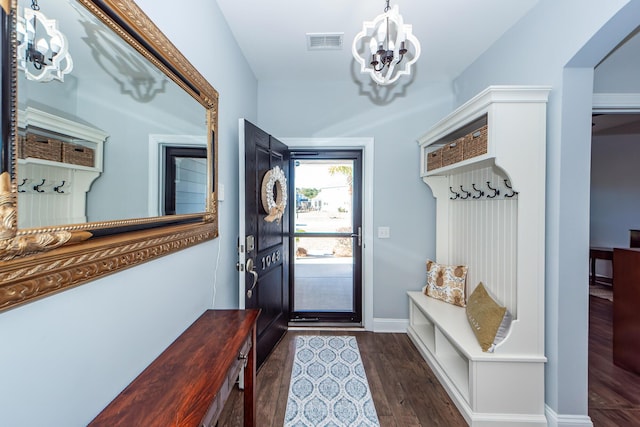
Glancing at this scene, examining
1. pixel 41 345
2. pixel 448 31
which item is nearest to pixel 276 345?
pixel 41 345

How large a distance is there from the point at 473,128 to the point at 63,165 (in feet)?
9.02

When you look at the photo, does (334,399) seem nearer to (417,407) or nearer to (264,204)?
(417,407)

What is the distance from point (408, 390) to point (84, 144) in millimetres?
2411

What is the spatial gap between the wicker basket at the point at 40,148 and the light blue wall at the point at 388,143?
245 cm

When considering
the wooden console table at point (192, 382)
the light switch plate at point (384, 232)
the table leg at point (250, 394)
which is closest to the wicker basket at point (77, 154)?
the wooden console table at point (192, 382)

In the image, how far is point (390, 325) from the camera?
3.01 meters

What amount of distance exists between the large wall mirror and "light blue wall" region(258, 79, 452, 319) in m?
1.78

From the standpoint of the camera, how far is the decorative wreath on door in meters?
2.38

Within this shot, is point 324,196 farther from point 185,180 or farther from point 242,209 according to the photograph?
point 185,180

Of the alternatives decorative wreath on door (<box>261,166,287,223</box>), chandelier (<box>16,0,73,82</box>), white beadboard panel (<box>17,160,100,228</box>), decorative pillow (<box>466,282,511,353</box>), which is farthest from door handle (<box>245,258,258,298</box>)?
decorative pillow (<box>466,282,511,353</box>)

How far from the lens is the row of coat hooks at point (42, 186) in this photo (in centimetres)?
65

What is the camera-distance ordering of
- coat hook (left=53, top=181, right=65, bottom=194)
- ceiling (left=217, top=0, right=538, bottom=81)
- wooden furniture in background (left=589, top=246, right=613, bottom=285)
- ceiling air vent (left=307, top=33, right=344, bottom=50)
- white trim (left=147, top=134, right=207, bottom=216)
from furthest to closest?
1. wooden furniture in background (left=589, top=246, right=613, bottom=285)
2. ceiling air vent (left=307, top=33, right=344, bottom=50)
3. ceiling (left=217, top=0, right=538, bottom=81)
4. white trim (left=147, top=134, right=207, bottom=216)
5. coat hook (left=53, top=181, right=65, bottom=194)

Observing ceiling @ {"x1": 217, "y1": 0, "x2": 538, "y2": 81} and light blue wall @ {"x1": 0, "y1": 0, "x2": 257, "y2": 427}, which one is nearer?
light blue wall @ {"x1": 0, "y1": 0, "x2": 257, "y2": 427}

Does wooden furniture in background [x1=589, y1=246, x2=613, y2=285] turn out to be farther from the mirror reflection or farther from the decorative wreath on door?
the mirror reflection
